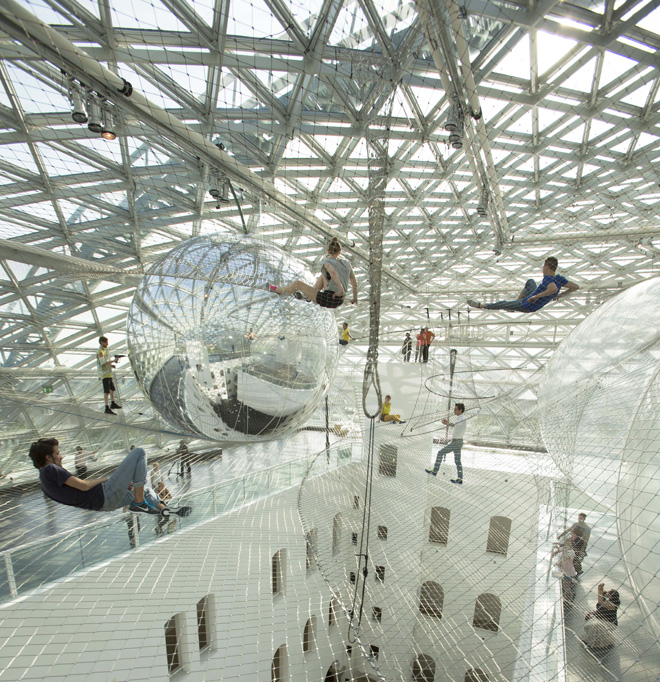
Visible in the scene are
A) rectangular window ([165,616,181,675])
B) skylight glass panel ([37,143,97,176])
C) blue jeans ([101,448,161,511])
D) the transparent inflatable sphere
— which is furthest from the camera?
skylight glass panel ([37,143,97,176])

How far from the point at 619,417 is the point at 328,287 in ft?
4.29

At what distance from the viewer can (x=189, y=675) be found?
3.12 m

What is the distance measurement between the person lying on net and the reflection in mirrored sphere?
0.50m

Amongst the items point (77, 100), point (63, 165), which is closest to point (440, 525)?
point (77, 100)

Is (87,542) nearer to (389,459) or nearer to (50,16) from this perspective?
(50,16)

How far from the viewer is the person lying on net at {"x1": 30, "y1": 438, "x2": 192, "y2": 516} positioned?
69.6 inches

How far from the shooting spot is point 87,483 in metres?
1.83

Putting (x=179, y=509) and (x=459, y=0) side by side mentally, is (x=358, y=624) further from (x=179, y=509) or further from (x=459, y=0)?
(x=459, y=0)

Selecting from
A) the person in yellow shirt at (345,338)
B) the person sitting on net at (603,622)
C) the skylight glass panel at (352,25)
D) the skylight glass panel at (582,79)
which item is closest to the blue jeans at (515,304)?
the person in yellow shirt at (345,338)

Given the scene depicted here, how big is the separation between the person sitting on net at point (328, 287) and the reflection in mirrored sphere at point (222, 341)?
5 centimetres

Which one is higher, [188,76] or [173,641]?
[188,76]

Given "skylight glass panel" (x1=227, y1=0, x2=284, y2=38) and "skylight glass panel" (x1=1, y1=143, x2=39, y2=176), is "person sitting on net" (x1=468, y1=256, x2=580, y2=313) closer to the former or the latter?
"skylight glass panel" (x1=227, y1=0, x2=284, y2=38)

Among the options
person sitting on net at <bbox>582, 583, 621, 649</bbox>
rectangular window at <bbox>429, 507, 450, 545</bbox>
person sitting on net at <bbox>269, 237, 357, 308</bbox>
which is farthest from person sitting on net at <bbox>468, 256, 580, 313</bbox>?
rectangular window at <bbox>429, 507, 450, 545</bbox>

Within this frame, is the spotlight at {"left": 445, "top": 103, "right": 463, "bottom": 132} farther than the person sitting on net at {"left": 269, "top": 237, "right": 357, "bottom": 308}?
Yes
